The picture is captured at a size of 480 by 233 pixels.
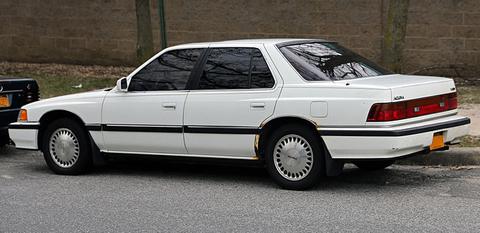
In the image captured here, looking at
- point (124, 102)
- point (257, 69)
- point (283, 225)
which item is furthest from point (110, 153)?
point (283, 225)

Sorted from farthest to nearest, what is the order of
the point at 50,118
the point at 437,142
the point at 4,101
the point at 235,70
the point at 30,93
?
the point at 30,93 → the point at 4,101 → the point at 50,118 → the point at 235,70 → the point at 437,142

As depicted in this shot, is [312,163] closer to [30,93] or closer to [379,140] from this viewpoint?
[379,140]

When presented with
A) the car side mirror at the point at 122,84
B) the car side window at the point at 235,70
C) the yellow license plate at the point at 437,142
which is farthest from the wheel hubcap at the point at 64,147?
the yellow license plate at the point at 437,142

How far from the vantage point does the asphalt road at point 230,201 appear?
608cm

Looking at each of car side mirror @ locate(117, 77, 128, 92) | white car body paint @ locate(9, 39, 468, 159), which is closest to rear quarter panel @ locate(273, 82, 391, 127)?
white car body paint @ locate(9, 39, 468, 159)

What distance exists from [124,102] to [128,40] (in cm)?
932

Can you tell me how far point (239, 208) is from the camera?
21.9 ft

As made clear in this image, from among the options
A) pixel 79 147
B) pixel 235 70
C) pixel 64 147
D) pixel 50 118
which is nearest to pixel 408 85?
pixel 235 70

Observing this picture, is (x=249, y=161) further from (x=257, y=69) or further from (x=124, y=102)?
(x=124, y=102)

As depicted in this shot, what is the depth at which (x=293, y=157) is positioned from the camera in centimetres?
713

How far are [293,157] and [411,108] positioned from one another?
3.78ft

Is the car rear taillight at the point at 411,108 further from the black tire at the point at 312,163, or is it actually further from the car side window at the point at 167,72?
the car side window at the point at 167,72

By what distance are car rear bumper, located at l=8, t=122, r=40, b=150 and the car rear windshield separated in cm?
301

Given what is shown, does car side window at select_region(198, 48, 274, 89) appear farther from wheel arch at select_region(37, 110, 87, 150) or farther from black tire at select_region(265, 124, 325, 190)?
wheel arch at select_region(37, 110, 87, 150)
